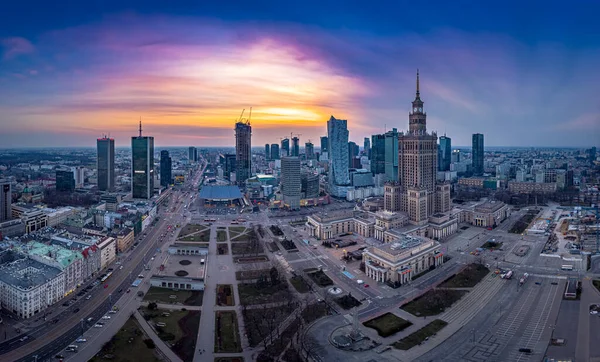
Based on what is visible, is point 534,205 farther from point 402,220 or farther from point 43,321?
point 43,321

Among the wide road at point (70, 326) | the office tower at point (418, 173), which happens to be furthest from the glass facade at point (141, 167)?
the office tower at point (418, 173)

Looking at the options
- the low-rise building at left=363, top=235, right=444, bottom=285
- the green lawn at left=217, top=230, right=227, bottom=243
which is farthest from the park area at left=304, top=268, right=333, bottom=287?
the green lawn at left=217, top=230, right=227, bottom=243

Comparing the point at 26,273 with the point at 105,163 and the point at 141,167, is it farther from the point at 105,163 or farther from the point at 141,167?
the point at 105,163

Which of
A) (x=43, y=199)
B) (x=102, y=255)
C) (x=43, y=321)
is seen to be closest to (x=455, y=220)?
(x=102, y=255)

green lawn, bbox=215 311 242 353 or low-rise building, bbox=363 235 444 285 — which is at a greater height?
low-rise building, bbox=363 235 444 285

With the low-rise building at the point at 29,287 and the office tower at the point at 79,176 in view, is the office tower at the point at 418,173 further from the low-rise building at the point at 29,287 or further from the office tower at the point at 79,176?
the office tower at the point at 79,176

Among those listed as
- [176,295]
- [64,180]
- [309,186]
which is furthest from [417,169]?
[64,180]

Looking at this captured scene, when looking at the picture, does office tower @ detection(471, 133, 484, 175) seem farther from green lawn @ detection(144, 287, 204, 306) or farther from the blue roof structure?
green lawn @ detection(144, 287, 204, 306)
